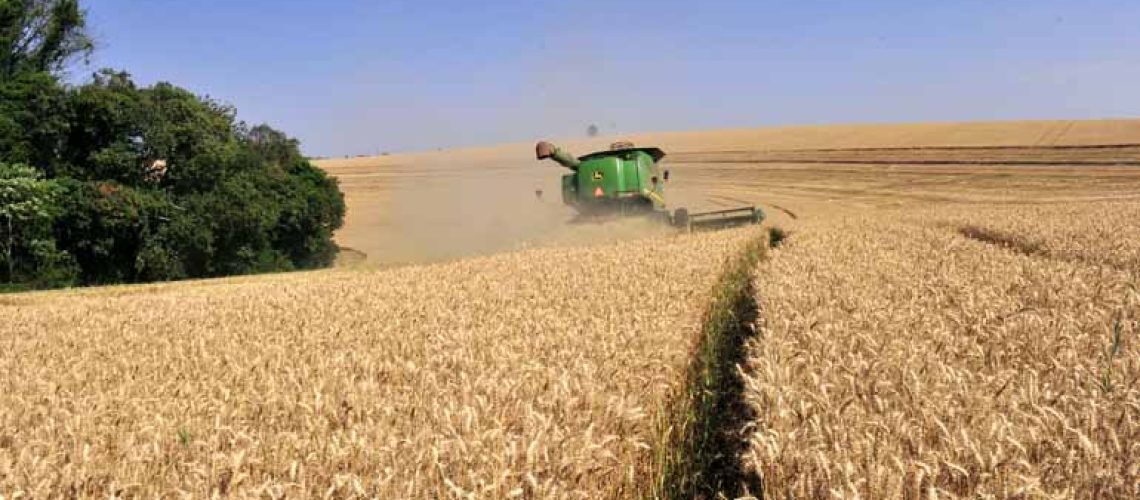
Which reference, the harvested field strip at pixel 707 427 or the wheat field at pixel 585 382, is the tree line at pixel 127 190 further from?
the harvested field strip at pixel 707 427

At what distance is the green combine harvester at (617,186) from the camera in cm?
2352

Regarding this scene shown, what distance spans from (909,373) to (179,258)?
25882 mm

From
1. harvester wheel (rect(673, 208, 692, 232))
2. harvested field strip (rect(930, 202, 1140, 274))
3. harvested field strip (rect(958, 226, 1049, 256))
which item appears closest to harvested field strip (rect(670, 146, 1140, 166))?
harvested field strip (rect(930, 202, 1140, 274))

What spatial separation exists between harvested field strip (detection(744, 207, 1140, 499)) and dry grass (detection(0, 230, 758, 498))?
2.69ft

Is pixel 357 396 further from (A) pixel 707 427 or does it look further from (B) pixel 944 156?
(B) pixel 944 156

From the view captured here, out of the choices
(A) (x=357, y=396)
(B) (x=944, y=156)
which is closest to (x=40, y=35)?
(A) (x=357, y=396)

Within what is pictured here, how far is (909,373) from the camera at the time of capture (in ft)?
13.4

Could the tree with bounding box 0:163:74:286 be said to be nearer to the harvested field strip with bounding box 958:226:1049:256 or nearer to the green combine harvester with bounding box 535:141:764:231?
the green combine harvester with bounding box 535:141:764:231

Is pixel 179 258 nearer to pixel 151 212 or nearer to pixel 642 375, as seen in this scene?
pixel 151 212

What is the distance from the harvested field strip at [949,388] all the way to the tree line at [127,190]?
2264 cm

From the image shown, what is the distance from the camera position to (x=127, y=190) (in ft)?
75.5

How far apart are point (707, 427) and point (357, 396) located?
226cm

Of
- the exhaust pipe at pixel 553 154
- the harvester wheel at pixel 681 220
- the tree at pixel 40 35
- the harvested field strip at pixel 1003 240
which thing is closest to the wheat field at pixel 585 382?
the harvested field strip at pixel 1003 240

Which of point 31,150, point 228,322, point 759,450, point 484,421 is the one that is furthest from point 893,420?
point 31,150
